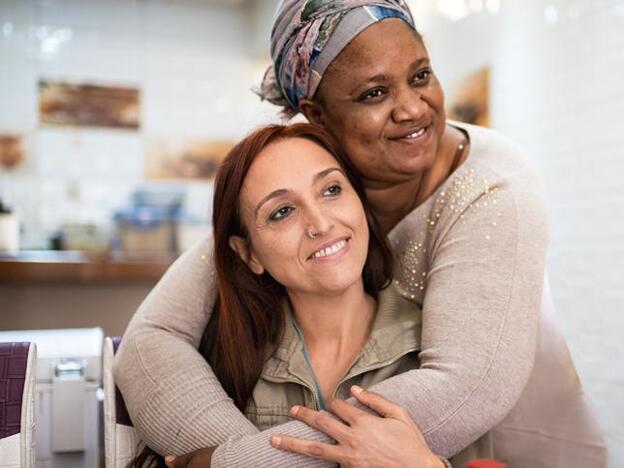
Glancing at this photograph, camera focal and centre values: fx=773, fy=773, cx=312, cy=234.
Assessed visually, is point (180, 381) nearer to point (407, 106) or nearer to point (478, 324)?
point (478, 324)

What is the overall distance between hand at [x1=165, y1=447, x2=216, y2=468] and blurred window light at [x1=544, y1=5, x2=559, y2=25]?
6.16ft

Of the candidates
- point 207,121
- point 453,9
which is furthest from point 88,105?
point 453,9

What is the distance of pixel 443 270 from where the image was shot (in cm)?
137

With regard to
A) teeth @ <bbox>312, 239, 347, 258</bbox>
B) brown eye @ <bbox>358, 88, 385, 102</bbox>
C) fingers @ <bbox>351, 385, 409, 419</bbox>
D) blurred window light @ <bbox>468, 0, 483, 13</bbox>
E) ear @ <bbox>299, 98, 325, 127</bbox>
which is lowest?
fingers @ <bbox>351, 385, 409, 419</bbox>

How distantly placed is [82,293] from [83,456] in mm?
1245

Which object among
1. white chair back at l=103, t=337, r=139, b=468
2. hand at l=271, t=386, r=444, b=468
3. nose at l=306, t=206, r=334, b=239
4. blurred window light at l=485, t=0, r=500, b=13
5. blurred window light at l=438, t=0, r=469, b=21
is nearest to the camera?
hand at l=271, t=386, r=444, b=468

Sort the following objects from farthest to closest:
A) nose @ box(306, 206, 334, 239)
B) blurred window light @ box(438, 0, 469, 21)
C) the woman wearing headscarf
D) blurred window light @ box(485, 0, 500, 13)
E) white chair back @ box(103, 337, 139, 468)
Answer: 1. blurred window light @ box(438, 0, 469, 21)
2. blurred window light @ box(485, 0, 500, 13)
3. white chair back @ box(103, 337, 139, 468)
4. nose @ box(306, 206, 334, 239)
5. the woman wearing headscarf

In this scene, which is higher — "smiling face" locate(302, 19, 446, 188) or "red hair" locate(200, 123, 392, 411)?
"smiling face" locate(302, 19, 446, 188)

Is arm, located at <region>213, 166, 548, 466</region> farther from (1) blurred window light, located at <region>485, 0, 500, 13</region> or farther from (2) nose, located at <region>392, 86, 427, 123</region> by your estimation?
(1) blurred window light, located at <region>485, 0, 500, 13</region>

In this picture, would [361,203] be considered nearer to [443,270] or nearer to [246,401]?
[443,270]

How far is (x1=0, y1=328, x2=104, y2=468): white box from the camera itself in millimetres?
1828

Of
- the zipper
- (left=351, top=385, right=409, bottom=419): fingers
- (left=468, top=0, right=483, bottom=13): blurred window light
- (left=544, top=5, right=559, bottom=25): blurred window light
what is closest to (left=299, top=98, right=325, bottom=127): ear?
the zipper

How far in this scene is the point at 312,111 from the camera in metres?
1.59

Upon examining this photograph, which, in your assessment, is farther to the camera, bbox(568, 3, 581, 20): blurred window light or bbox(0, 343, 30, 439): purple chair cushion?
bbox(568, 3, 581, 20): blurred window light
